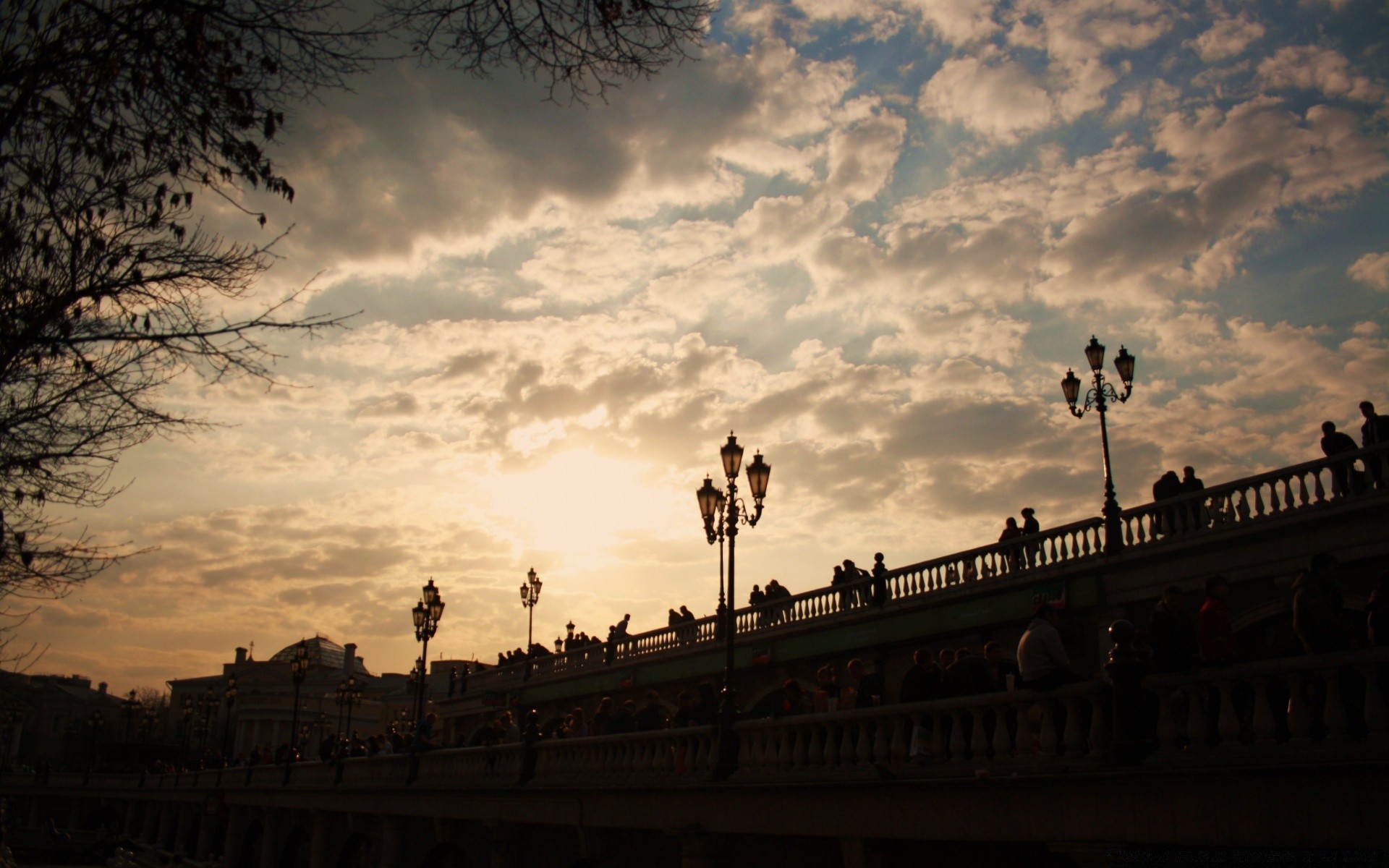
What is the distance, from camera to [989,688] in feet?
37.6

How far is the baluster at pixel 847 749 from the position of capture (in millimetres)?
12305

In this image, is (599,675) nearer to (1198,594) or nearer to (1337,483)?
(1198,594)

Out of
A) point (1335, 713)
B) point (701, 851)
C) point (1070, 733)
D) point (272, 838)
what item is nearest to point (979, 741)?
point (1070, 733)

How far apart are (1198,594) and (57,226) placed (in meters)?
17.2

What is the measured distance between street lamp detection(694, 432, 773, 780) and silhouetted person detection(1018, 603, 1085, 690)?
17.4 feet

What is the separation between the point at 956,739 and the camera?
10859mm

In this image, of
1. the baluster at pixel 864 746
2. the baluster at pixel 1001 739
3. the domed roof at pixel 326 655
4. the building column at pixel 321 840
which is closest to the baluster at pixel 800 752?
the baluster at pixel 864 746

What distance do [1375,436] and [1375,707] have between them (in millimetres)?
10765

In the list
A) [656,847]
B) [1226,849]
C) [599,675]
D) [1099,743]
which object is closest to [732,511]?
[656,847]

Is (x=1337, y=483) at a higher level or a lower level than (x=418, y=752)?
higher

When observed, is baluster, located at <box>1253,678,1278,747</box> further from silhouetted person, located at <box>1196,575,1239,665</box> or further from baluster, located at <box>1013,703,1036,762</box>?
baluster, located at <box>1013,703,1036,762</box>

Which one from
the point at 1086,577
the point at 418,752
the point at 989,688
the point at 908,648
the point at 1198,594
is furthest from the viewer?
the point at 418,752

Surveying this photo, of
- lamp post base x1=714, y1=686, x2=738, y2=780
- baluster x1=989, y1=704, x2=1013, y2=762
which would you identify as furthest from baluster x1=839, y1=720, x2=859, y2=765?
lamp post base x1=714, y1=686, x2=738, y2=780

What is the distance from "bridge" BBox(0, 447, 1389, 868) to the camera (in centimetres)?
830
